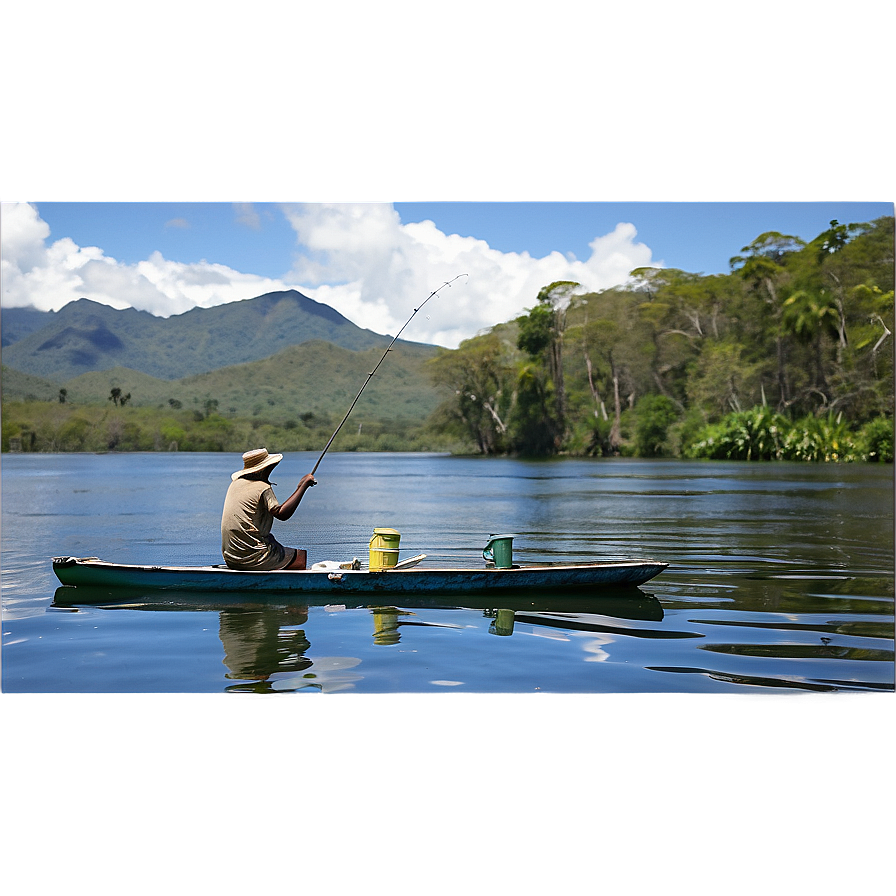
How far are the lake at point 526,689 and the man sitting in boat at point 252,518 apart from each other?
0.25 metres

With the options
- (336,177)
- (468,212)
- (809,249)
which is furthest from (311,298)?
(809,249)

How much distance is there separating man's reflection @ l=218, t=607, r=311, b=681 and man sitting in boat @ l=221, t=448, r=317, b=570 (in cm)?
29

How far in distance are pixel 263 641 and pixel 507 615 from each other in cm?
129

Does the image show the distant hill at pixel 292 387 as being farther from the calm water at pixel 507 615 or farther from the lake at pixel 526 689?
the lake at pixel 526 689

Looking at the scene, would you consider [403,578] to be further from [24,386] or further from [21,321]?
[24,386]

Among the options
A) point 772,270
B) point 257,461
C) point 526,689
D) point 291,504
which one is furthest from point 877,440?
point 526,689

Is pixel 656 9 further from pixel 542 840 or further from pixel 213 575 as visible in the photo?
pixel 542 840

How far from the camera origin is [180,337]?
20438 millimetres

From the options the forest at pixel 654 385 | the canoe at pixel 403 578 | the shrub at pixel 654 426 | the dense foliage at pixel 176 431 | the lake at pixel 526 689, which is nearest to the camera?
the lake at pixel 526 689

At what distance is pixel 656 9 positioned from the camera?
4.79 m

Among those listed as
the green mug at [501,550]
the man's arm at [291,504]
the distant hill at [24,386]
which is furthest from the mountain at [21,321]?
the green mug at [501,550]

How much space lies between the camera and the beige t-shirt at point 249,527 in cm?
519

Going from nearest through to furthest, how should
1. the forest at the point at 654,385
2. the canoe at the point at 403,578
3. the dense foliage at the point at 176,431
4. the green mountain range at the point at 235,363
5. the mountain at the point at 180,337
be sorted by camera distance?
the canoe at the point at 403,578 → the mountain at the point at 180,337 → the green mountain range at the point at 235,363 → the dense foliage at the point at 176,431 → the forest at the point at 654,385

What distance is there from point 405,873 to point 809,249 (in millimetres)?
25093
